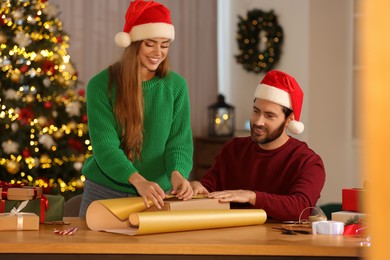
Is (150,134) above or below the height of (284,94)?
below

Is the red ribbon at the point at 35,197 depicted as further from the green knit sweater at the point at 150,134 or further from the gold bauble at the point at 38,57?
the gold bauble at the point at 38,57

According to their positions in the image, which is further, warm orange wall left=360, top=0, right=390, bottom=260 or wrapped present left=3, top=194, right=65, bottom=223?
wrapped present left=3, top=194, right=65, bottom=223

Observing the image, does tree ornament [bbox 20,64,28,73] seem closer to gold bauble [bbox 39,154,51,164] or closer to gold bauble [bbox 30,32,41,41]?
gold bauble [bbox 30,32,41,41]

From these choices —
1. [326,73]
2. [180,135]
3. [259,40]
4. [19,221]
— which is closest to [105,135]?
[180,135]

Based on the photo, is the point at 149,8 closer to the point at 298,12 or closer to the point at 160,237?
the point at 160,237

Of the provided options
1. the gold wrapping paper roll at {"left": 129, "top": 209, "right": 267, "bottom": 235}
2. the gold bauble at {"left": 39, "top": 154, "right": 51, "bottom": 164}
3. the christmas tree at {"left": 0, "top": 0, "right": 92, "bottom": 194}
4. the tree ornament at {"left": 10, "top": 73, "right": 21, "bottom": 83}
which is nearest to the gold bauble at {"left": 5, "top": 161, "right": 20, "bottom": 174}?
the christmas tree at {"left": 0, "top": 0, "right": 92, "bottom": 194}

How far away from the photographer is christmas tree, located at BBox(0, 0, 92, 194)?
5.78 metres

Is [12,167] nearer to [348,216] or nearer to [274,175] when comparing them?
[274,175]

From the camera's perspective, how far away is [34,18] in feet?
19.3

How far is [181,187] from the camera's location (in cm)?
230

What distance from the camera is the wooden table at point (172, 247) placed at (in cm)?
179

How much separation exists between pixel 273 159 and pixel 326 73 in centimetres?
389

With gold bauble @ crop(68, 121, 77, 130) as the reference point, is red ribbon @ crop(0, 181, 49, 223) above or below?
below

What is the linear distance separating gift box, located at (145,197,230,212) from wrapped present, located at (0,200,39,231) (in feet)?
1.06
